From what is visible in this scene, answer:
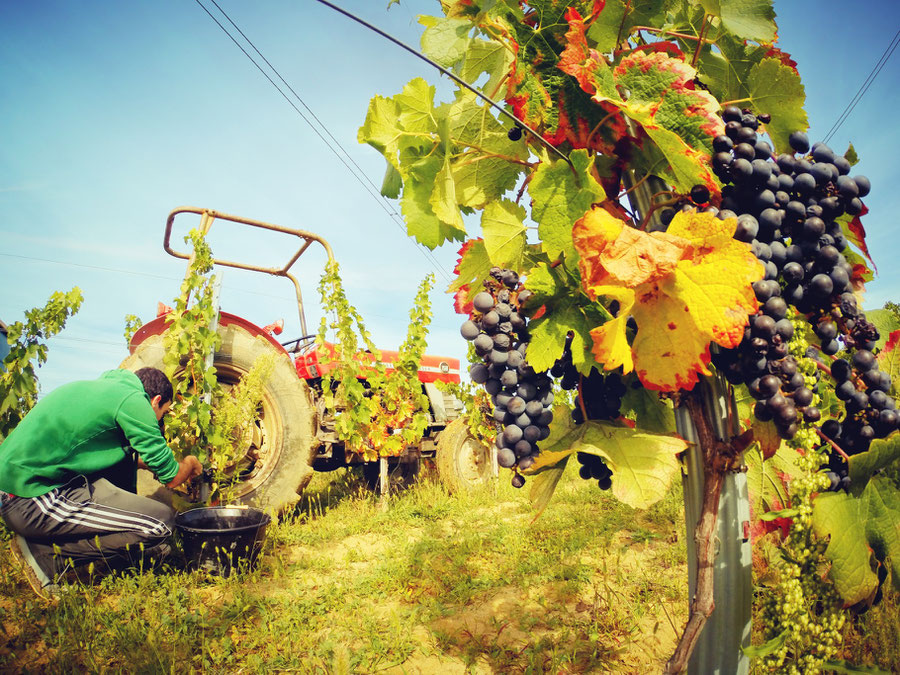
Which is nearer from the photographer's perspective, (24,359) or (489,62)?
(489,62)

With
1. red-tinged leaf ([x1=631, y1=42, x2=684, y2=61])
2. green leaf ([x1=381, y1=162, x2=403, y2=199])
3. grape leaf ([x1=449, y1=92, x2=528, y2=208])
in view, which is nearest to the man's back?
green leaf ([x1=381, y1=162, x2=403, y2=199])

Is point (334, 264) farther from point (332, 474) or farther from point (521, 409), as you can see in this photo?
point (521, 409)

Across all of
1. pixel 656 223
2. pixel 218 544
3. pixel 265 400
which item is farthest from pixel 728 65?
pixel 265 400

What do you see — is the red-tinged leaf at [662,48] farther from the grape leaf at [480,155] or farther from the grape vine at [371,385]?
the grape vine at [371,385]

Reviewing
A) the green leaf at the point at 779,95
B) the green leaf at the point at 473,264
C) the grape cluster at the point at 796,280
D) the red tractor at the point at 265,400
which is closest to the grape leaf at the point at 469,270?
the green leaf at the point at 473,264

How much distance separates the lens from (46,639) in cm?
247

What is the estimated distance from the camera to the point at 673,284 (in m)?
0.74

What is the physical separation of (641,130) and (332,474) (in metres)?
7.53

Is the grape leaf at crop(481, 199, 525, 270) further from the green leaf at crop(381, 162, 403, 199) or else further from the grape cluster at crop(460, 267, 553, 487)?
→ the green leaf at crop(381, 162, 403, 199)

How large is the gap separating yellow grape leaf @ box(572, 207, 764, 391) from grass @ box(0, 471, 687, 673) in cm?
200

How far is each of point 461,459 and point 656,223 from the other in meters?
5.46

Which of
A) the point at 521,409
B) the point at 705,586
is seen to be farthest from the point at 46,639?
the point at 705,586

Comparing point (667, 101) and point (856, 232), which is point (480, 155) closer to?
point (667, 101)

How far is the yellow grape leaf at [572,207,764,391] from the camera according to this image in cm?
67
